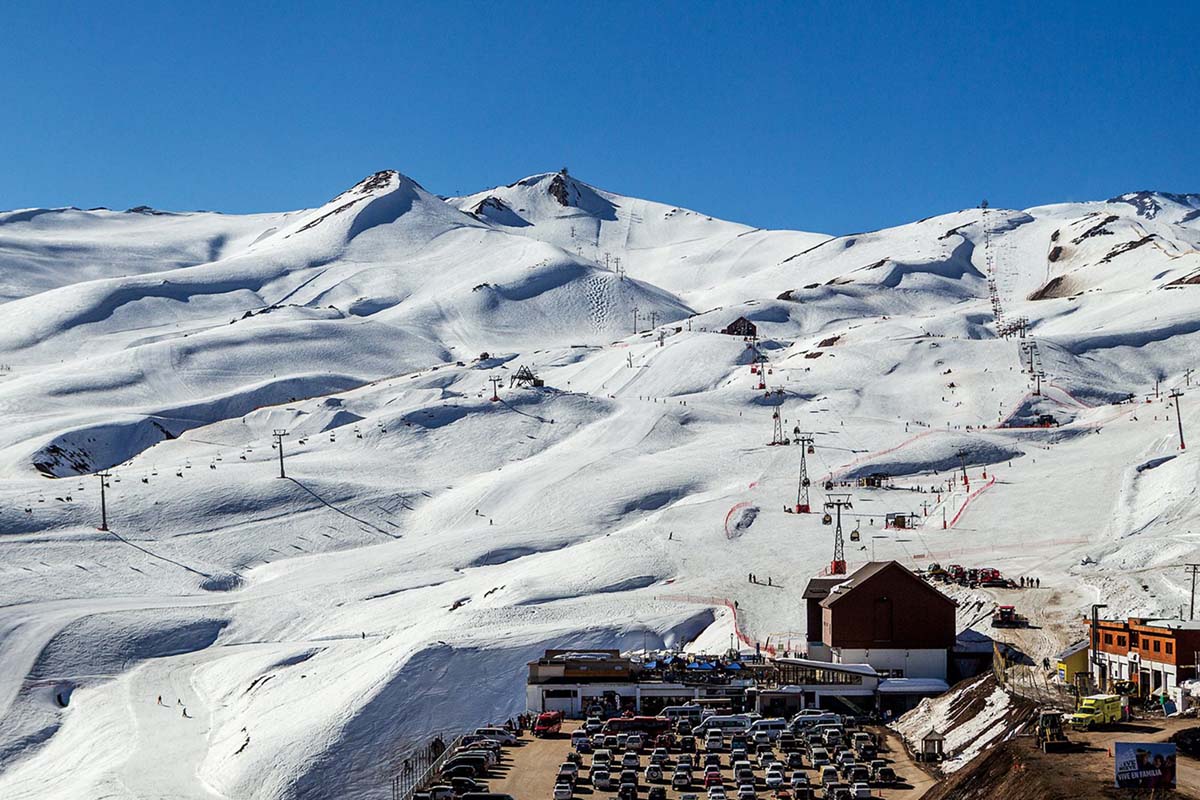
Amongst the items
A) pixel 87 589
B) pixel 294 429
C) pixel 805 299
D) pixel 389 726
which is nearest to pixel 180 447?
pixel 294 429

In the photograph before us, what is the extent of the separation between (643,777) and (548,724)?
774cm

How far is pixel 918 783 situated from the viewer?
107 ft

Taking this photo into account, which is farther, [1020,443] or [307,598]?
[1020,443]

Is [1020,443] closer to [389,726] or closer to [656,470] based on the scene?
[656,470]

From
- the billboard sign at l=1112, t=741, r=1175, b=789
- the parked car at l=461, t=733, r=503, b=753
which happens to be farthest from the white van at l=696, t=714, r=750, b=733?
the billboard sign at l=1112, t=741, r=1175, b=789

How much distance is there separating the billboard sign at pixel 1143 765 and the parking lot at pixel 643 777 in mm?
7732

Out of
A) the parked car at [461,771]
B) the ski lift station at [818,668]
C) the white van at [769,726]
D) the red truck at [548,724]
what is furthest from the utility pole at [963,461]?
the parked car at [461,771]

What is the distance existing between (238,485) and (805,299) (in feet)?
318

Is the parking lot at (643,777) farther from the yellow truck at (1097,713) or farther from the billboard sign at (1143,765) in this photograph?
the billboard sign at (1143,765)

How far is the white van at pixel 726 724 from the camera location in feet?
131

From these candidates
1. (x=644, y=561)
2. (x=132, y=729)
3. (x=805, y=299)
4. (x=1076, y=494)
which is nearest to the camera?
(x=132, y=729)

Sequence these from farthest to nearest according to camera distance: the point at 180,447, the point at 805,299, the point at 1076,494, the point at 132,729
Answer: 1. the point at 805,299
2. the point at 180,447
3. the point at 1076,494
4. the point at 132,729

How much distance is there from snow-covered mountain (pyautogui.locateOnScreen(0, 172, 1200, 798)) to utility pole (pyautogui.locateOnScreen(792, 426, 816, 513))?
106 centimetres

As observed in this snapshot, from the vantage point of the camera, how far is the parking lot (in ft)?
106
